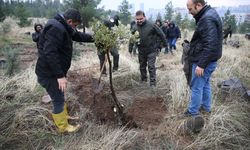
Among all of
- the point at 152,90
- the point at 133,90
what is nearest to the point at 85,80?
the point at 133,90

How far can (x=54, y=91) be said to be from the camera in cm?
368

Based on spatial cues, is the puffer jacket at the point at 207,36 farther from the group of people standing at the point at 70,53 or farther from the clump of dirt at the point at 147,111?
the clump of dirt at the point at 147,111

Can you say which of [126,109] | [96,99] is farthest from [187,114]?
[96,99]

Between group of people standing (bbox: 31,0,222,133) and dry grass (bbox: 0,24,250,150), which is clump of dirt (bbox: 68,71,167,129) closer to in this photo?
dry grass (bbox: 0,24,250,150)

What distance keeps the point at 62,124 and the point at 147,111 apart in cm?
161

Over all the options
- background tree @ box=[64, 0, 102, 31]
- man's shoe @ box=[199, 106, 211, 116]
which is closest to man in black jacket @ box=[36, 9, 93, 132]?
man's shoe @ box=[199, 106, 211, 116]

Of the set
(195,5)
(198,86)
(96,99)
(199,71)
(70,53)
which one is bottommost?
(96,99)

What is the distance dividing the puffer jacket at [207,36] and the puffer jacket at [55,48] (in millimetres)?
1814

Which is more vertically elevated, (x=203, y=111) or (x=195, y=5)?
(x=195, y=5)

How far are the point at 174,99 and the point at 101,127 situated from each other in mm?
1561

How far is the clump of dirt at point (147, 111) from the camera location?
4406mm

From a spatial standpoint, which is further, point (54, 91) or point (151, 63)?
point (151, 63)

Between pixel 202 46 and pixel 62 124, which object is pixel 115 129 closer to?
pixel 62 124

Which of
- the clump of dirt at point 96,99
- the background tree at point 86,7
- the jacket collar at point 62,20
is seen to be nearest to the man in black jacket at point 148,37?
the clump of dirt at point 96,99
